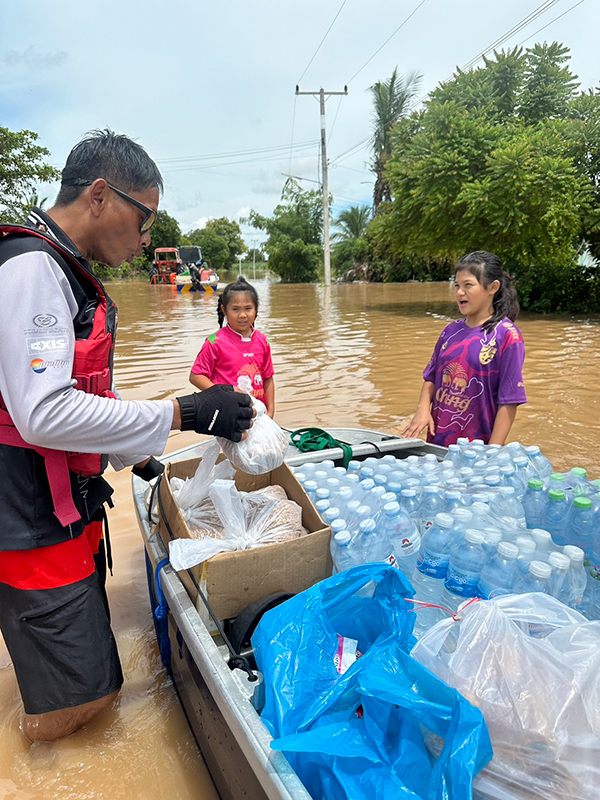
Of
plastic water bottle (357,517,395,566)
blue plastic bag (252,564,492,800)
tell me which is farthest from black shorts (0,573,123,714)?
plastic water bottle (357,517,395,566)

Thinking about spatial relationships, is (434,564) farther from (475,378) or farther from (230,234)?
(230,234)

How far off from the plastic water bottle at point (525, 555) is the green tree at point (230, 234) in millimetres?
80614

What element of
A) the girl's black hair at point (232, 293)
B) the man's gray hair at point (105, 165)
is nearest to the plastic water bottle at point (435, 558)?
the man's gray hair at point (105, 165)

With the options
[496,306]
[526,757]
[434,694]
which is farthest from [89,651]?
[496,306]

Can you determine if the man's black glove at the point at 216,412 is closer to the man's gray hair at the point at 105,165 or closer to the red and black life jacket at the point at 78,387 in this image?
the red and black life jacket at the point at 78,387

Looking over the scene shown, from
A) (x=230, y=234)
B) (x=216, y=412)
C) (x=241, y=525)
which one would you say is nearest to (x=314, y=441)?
(x=241, y=525)

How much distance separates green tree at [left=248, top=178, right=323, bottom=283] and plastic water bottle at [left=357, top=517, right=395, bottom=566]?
41166mm

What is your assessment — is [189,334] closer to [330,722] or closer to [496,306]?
[496,306]

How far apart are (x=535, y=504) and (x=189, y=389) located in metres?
6.29

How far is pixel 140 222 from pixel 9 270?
1.68 ft

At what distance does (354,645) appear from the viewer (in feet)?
4.91

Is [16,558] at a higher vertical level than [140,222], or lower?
lower

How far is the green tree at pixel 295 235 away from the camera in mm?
42156

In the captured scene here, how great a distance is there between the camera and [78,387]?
63.9 inches
